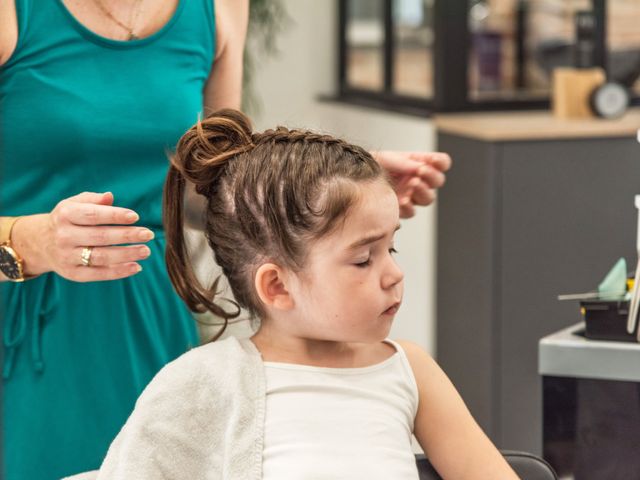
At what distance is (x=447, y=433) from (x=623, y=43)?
3.24 metres

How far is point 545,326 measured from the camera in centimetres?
357

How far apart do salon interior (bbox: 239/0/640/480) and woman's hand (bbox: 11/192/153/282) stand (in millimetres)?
2054

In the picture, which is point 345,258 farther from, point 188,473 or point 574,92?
point 574,92

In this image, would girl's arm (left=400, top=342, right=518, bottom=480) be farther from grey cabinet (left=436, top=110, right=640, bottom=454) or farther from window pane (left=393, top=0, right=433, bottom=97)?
window pane (left=393, top=0, right=433, bottom=97)

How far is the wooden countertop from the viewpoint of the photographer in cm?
350

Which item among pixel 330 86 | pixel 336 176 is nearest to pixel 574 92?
pixel 330 86

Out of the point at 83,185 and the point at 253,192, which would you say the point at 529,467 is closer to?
the point at 253,192

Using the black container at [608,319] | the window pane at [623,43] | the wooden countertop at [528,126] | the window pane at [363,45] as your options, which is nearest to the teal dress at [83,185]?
the black container at [608,319]

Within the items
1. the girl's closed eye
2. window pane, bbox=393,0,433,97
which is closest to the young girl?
the girl's closed eye

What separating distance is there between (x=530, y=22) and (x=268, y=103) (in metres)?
1.09

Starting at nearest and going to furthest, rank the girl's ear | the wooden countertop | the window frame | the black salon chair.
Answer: the girl's ear < the black salon chair < the wooden countertop < the window frame

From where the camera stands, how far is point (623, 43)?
4289mm

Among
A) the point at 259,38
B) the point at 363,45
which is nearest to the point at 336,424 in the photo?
the point at 259,38

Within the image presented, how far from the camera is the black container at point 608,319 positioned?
1.65m
